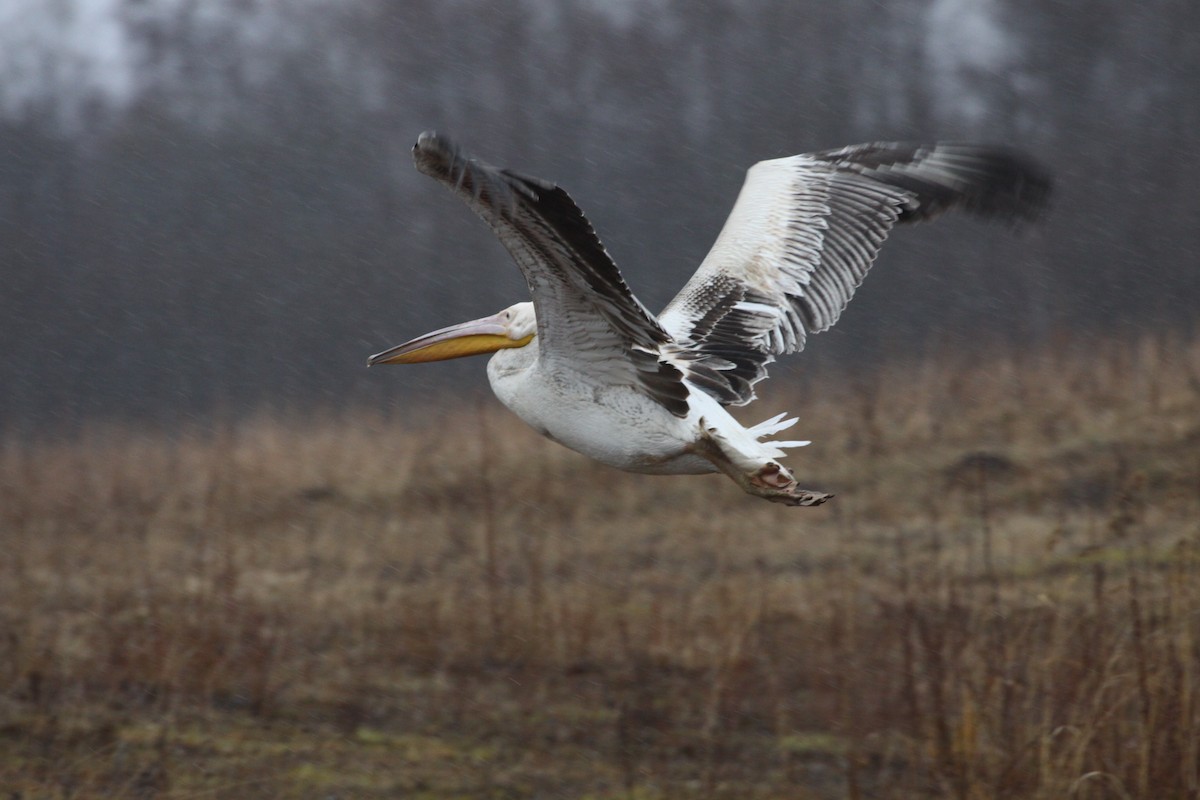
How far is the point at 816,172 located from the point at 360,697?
395cm

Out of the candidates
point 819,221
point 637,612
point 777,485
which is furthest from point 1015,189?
point 637,612

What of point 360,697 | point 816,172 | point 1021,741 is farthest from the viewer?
point 360,697

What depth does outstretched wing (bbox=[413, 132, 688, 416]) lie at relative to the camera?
3.22 m

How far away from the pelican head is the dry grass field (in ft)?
6.99

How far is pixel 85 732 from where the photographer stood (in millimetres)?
6766

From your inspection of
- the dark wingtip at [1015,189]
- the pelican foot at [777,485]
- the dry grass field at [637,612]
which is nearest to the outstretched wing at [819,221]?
the dark wingtip at [1015,189]

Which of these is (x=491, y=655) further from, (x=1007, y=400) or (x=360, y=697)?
(x=1007, y=400)

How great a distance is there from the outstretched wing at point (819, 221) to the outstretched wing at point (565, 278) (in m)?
0.82

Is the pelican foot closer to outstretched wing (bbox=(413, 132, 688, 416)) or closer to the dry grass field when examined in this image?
outstretched wing (bbox=(413, 132, 688, 416))

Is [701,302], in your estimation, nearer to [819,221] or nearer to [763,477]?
[819,221]

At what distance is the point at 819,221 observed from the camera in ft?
18.3

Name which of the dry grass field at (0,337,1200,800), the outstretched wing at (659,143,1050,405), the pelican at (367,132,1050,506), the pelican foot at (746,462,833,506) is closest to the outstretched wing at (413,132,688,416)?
the pelican at (367,132,1050,506)

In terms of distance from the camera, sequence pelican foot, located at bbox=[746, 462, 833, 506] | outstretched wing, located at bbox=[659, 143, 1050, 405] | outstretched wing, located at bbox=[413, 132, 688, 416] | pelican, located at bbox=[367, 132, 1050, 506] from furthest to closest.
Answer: outstretched wing, located at bbox=[659, 143, 1050, 405] → pelican foot, located at bbox=[746, 462, 833, 506] → pelican, located at bbox=[367, 132, 1050, 506] → outstretched wing, located at bbox=[413, 132, 688, 416]

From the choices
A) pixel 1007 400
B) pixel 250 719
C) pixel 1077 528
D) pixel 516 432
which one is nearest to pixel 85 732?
pixel 250 719
